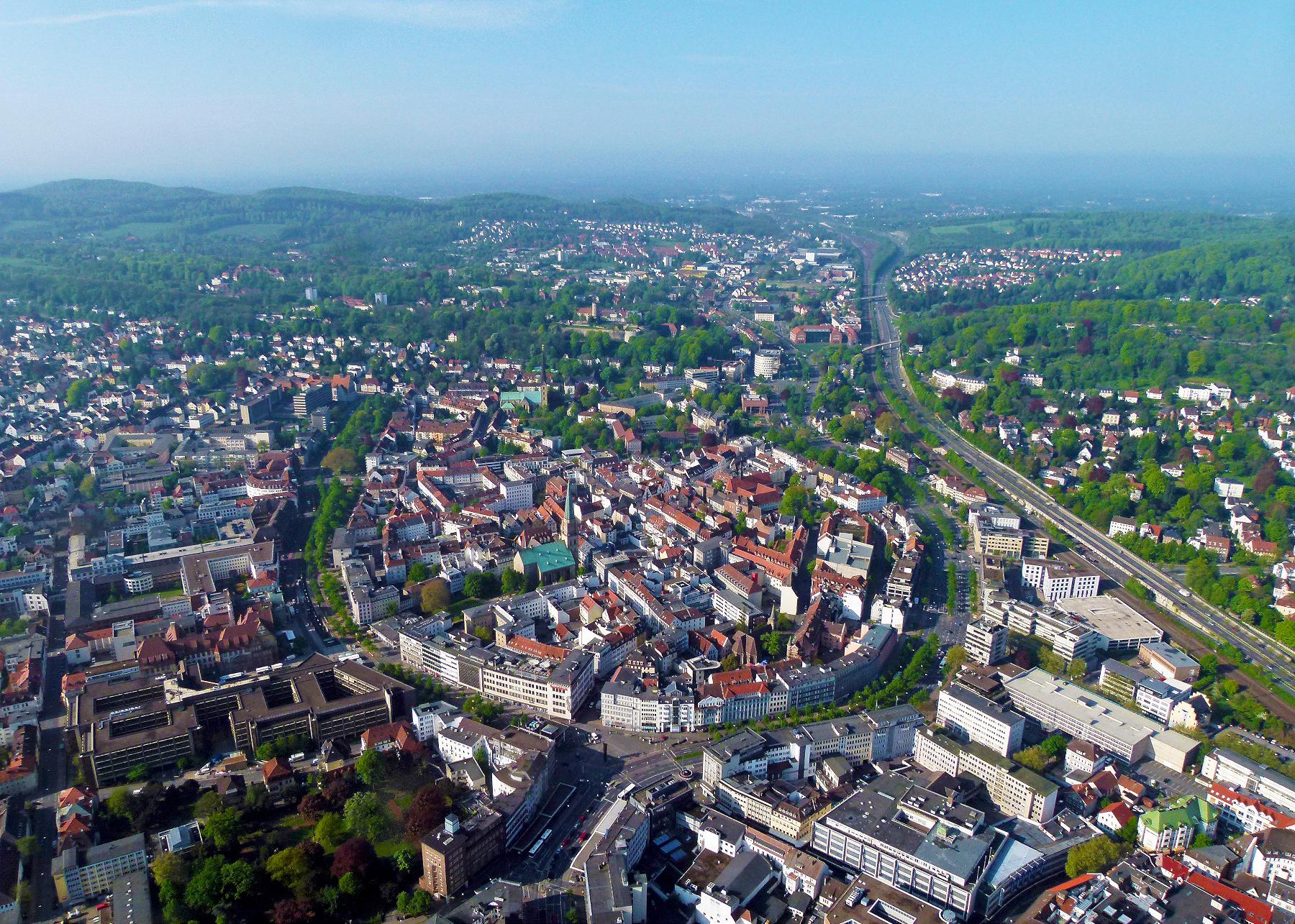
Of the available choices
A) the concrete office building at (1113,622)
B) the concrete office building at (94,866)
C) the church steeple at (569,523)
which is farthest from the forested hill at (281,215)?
the concrete office building at (94,866)

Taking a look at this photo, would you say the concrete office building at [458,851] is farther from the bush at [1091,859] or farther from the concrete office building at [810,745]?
the bush at [1091,859]

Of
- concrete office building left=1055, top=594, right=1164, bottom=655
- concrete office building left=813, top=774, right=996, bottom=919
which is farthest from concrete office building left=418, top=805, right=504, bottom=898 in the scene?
concrete office building left=1055, top=594, right=1164, bottom=655

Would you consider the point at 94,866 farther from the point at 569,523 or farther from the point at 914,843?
the point at 569,523

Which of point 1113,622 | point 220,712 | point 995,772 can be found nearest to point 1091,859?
point 995,772

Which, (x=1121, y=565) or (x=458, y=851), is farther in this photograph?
(x=1121, y=565)

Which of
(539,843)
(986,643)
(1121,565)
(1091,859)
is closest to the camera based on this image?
(1091,859)

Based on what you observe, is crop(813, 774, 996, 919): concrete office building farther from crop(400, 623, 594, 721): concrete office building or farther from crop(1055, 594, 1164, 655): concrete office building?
crop(1055, 594, 1164, 655): concrete office building
